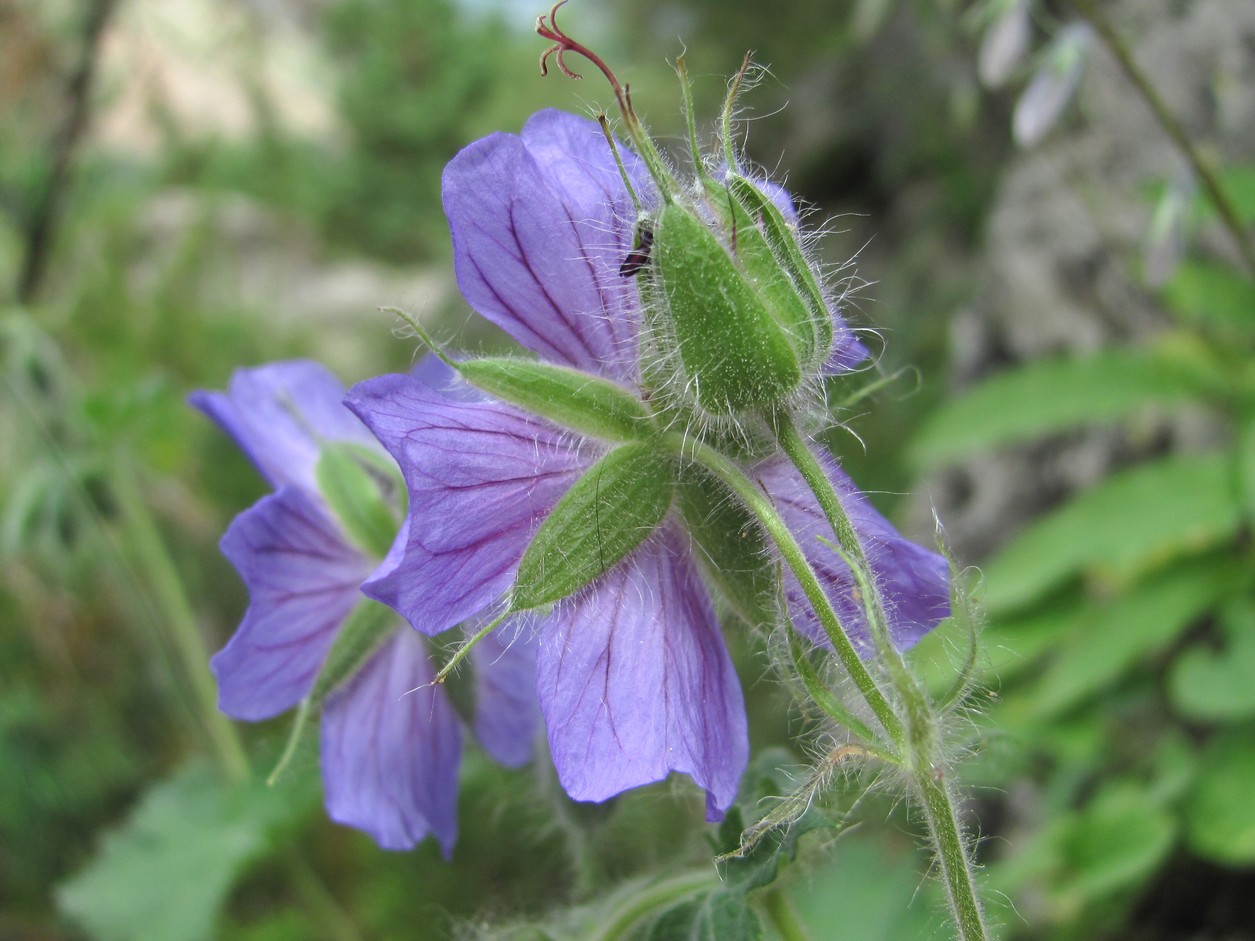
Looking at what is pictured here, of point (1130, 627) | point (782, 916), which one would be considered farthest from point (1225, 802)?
point (782, 916)

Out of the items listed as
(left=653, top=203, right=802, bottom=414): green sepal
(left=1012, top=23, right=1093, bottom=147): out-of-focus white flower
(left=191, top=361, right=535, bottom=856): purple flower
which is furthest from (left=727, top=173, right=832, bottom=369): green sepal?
(left=1012, top=23, right=1093, bottom=147): out-of-focus white flower

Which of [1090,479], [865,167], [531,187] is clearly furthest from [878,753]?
[865,167]

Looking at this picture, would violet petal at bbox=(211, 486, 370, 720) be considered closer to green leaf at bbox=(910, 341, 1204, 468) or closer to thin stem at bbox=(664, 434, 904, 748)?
thin stem at bbox=(664, 434, 904, 748)

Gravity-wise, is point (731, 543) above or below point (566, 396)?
below

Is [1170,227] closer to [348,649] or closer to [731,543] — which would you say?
[731,543]

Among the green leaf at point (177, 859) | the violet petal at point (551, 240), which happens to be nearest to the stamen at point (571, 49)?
the violet petal at point (551, 240)

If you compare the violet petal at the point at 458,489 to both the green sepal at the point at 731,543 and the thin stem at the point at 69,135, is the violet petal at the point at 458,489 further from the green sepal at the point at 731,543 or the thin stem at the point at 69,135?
the thin stem at the point at 69,135

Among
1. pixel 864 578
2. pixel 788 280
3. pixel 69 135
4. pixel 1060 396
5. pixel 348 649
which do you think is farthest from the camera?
pixel 1060 396
